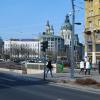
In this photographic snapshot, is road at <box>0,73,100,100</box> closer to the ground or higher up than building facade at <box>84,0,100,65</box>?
closer to the ground

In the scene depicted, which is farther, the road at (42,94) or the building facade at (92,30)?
the building facade at (92,30)

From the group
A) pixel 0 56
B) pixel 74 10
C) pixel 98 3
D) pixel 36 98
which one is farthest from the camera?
pixel 0 56

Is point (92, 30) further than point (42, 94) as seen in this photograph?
Yes

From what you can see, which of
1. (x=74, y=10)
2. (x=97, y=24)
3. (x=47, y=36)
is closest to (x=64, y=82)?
(x=74, y=10)

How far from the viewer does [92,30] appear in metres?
109

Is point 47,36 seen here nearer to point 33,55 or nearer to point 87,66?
point 33,55

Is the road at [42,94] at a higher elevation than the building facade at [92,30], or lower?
lower

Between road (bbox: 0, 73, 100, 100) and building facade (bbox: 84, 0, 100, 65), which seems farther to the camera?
building facade (bbox: 84, 0, 100, 65)

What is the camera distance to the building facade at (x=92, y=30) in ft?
352

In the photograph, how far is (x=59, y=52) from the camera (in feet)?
627

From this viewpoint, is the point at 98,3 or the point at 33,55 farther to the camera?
the point at 33,55

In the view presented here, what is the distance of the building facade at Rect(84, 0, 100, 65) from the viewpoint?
10744 cm

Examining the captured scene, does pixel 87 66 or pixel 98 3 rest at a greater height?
pixel 98 3

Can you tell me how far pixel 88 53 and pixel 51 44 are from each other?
87.2 metres
